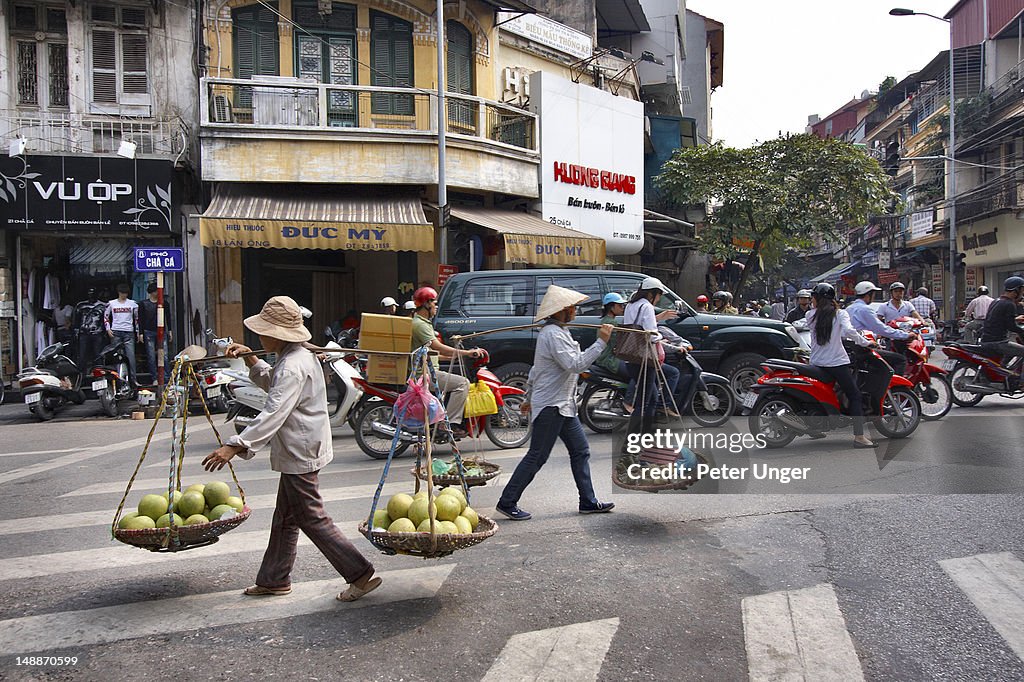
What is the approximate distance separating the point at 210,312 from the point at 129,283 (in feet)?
5.05

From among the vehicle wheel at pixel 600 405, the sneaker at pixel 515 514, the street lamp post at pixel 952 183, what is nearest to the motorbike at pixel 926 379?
the vehicle wheel at pixel 600 405

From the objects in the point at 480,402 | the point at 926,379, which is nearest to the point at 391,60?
the point at 480,402

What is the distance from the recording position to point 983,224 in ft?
105

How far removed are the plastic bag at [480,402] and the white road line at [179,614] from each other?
3.62m

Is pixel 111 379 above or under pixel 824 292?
under

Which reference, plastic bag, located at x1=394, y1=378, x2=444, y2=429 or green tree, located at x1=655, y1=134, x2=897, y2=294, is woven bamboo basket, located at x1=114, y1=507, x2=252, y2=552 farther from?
green tree, located at x1=655, y1=134, x2=897, y2=294

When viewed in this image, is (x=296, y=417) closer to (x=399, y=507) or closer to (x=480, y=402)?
(x=399, y=507)

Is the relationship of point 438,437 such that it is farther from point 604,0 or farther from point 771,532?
point 604,0

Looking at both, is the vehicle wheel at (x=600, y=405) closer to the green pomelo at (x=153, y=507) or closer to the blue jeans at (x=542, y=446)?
the blue jeans at (x=542, y=446)

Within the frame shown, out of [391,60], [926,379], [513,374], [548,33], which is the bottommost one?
[926,379]

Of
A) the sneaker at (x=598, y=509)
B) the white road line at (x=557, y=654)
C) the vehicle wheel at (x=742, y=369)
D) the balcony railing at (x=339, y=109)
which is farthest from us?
the balcony railing at (x=339, y=109)

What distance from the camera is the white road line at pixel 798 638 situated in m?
3.39

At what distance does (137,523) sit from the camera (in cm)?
424

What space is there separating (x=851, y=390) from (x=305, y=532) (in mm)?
6151
